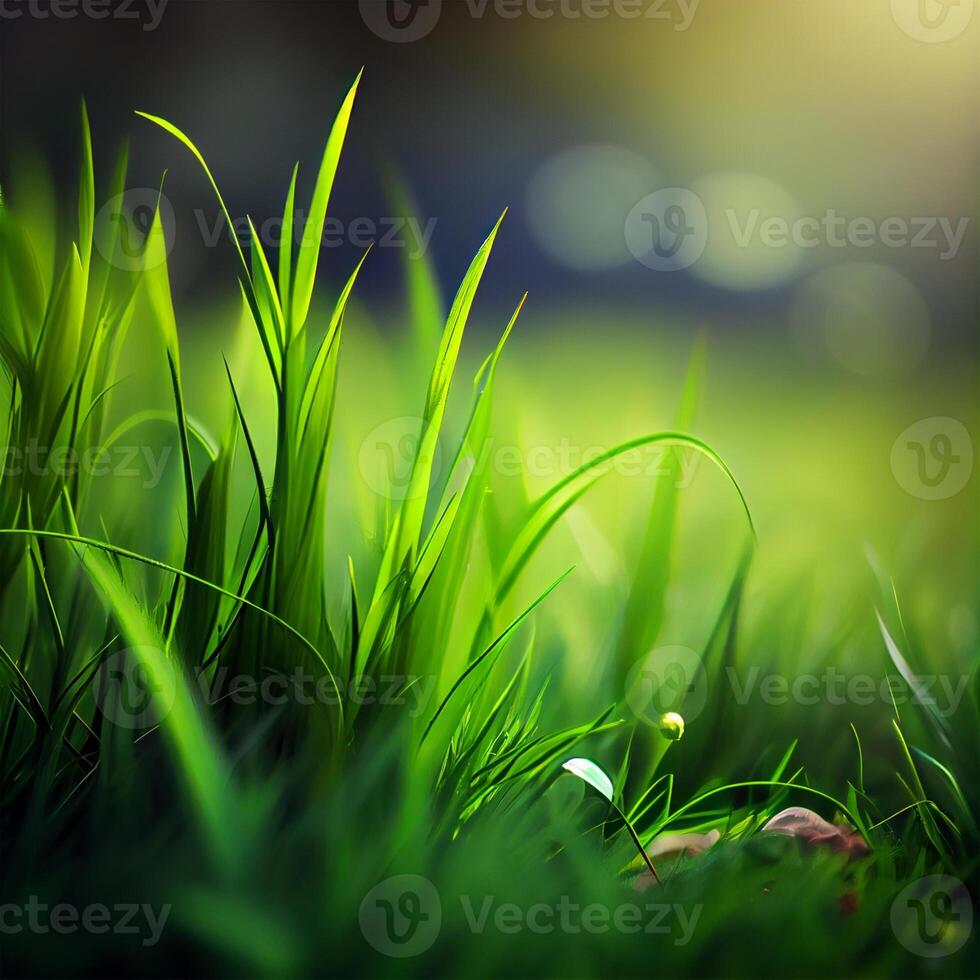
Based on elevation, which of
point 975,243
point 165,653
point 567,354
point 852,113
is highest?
point 852,113

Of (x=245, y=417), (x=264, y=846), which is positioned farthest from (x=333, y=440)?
(x=264, y=846)

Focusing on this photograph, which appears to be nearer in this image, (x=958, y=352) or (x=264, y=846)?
(x=264, y=846)

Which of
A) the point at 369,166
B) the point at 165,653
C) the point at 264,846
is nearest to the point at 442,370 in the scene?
the point at 369,166

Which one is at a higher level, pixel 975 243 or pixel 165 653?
pixel 975 243

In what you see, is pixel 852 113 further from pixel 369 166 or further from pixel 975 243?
pixel 369 166

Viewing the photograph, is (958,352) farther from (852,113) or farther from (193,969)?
(193,969)

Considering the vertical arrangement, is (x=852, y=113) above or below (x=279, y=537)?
above
